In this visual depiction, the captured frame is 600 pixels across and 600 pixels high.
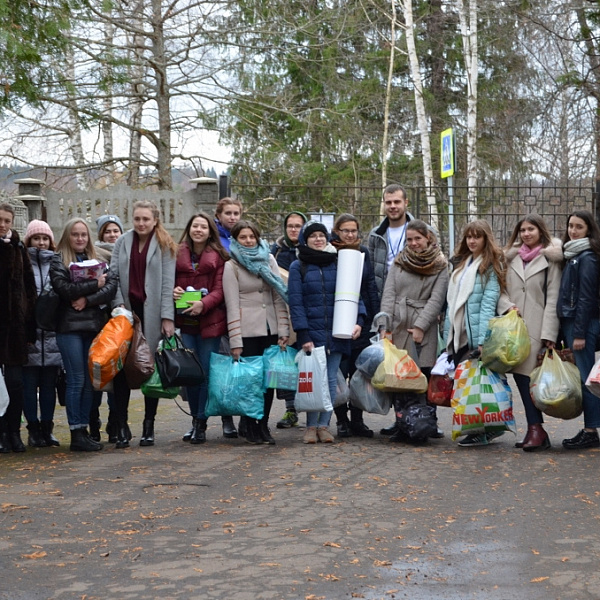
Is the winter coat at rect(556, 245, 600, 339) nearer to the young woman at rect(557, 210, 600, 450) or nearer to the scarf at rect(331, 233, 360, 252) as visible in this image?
the young woman at rect(557, 210, 600, 450)

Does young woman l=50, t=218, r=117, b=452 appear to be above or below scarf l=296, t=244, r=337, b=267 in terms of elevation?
below

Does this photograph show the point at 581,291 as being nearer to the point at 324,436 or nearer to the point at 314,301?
the point at 314,301

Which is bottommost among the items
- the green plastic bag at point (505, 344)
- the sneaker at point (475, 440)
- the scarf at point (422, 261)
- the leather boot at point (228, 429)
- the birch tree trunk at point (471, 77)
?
the sneaker at point (475, 440)

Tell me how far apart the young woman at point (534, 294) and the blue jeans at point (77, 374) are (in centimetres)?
332

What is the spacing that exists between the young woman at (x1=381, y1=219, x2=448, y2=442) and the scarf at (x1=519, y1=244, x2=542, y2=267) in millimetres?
686

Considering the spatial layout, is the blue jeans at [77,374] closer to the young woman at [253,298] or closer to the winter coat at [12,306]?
the winter coat at [12,306]

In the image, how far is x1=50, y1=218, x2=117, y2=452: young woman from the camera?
793 centimetres

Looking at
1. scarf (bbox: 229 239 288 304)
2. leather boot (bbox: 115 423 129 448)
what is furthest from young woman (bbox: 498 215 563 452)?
leather boot (bbox: 115 423 129 448)

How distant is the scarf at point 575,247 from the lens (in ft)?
25.7

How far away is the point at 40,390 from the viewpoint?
827 cm

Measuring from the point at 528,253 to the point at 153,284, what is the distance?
302cm

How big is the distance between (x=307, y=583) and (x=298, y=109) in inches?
651

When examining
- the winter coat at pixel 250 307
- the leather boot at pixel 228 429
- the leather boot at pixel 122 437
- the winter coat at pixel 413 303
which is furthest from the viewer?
the leather boot at pixel 228 429

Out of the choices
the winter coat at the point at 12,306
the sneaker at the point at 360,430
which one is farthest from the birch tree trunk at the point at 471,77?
the winter coat at the point at 12,306
